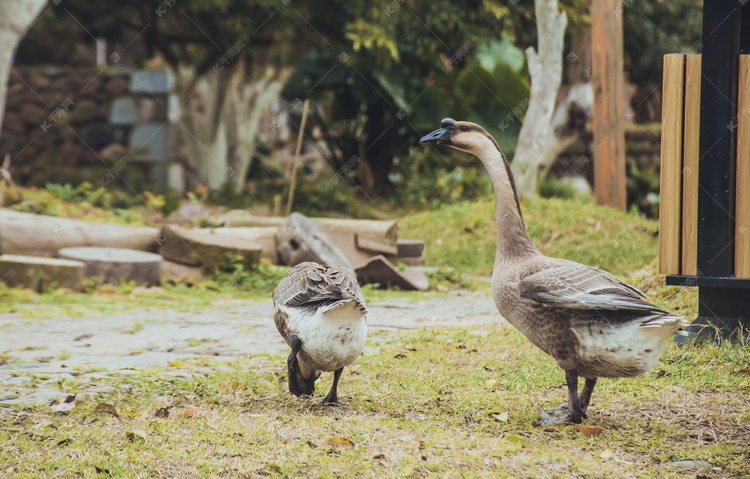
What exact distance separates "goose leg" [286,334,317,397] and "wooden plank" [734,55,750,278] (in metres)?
2.63

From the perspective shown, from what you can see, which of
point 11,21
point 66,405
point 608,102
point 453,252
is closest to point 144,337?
point 66,405

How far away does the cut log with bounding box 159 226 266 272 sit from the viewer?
321 inches

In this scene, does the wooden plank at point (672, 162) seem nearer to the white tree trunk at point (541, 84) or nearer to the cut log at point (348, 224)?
the cut log at point (348, 224)

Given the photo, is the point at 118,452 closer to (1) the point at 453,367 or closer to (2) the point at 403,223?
(1) the point at 453,367

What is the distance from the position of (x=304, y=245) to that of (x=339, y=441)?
5059mm

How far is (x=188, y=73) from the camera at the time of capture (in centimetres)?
1313

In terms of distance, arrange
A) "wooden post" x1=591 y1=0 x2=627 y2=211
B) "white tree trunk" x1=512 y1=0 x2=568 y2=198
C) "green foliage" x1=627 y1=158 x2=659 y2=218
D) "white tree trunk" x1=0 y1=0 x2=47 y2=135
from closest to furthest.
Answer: "white tree trunk" x1=0 y1=0 x2=47 y2=135, "white tree trunk" x1=512 y1=0 x2=568 y2=198, "wooden post" x1=591 y1=0 x2=627 y2=211, "green foliage" x1=627 y1=158 x2=659 y2=218

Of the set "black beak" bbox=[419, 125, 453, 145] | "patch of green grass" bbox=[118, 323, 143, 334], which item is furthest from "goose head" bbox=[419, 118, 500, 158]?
"patch of green grass" bbox=[118, 323, 143, 334]

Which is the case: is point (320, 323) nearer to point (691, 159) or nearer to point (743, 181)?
point (691, 159)

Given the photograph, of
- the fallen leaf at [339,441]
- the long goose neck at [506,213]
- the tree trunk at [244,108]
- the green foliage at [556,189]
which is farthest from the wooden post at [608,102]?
the fallen leaf at [339,441]

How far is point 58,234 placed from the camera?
8008mm

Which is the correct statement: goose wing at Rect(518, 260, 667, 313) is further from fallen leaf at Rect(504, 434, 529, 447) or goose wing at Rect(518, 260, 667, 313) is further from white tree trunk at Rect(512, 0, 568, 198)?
white tree trunk at Rect(512, 0, 568, 198)

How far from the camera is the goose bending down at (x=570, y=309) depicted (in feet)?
9.91

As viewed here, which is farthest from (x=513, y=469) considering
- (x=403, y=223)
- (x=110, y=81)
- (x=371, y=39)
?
(x=110, y=81)
